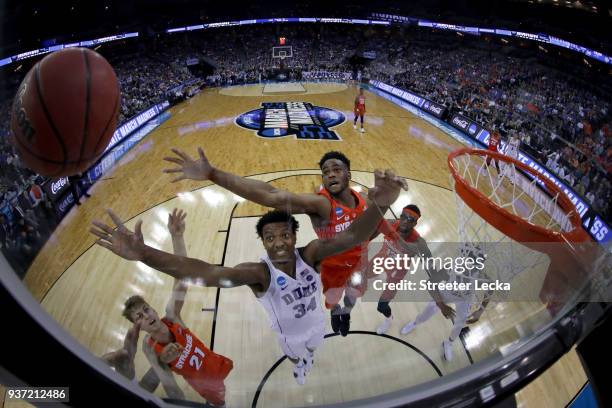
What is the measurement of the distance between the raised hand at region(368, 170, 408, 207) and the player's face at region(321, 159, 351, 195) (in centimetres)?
87

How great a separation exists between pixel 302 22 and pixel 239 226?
198cm

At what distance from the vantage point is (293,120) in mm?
6008

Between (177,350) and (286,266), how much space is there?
0.56m

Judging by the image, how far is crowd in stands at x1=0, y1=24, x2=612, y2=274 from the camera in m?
2.63

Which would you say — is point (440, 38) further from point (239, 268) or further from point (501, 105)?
point (239, 268)

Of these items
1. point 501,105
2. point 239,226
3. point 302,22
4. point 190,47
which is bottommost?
point 239,226

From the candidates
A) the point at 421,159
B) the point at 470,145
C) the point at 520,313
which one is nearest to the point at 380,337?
the point at 520,313

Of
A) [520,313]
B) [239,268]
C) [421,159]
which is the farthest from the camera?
[421,159]

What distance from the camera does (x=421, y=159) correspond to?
5086 millimetres

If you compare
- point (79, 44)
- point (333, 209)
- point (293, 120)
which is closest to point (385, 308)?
point (333, 209)

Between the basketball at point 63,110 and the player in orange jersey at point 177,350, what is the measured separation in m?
0.37

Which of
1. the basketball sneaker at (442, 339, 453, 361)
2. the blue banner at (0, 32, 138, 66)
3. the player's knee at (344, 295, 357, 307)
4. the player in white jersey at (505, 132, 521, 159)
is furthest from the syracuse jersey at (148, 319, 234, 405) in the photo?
the player in white jersey at (505, 132, 521, 159)

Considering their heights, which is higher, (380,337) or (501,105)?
(501,105)

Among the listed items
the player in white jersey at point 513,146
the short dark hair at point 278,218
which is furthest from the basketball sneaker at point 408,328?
the player in white jersey at point 513,146
